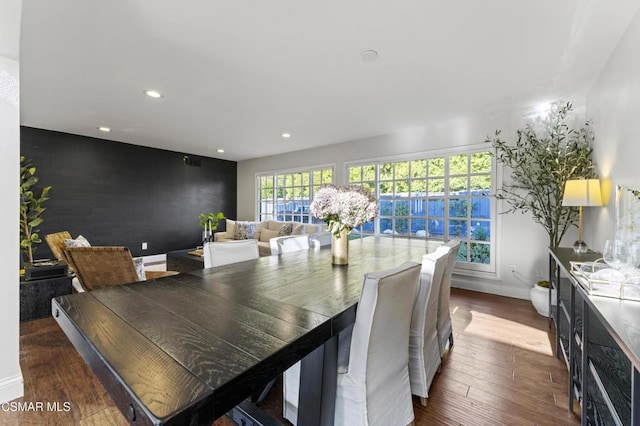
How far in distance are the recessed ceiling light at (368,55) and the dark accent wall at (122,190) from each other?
16.7 ft

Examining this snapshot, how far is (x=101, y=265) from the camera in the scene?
7.94ft

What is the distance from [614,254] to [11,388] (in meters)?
3.58

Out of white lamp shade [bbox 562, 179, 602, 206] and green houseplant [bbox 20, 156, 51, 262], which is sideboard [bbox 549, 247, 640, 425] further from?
green houseplant [bbox 20, 156, 51, 262]

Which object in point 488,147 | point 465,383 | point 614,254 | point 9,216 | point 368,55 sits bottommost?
point 465,383

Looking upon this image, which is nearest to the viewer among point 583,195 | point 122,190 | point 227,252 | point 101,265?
point 227,252

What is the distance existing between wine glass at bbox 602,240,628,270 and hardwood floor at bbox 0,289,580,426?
90cm

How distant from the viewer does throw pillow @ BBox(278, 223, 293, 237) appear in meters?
5.39

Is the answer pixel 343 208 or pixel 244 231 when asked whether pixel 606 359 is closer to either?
pixel 343 208

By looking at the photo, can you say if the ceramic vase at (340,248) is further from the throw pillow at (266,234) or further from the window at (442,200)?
the throw pillow at (266,234)

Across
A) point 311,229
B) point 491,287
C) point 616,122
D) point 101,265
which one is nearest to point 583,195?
point 616,122

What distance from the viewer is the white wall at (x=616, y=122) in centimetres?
183

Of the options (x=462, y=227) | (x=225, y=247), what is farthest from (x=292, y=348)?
(x=462, y=227)

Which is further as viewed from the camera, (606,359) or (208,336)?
(606,359)

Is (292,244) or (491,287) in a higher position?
(292,244)
